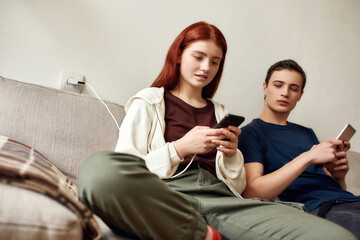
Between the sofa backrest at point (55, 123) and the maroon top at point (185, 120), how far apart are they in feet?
0.75

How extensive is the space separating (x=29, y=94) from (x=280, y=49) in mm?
1364

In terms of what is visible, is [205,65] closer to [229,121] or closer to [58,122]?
[229,121]

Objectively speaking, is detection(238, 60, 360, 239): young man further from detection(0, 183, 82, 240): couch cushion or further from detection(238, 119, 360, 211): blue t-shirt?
detection(0, 183, 82, 240): couch cushion

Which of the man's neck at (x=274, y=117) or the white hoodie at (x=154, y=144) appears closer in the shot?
the white hoodie at (x=154, y=144)

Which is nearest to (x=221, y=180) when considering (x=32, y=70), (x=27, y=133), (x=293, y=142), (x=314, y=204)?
(x=314, y=204)

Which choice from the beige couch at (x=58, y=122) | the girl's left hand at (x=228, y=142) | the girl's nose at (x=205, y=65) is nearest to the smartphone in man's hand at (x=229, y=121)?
the girl's left hand at (x=228, y=142)

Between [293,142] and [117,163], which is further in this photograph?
[293,142]

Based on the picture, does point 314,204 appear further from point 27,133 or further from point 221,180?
point 27,133

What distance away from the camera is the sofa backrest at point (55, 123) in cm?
118

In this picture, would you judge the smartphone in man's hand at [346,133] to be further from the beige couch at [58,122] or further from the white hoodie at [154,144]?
the beige couch at [58,122]

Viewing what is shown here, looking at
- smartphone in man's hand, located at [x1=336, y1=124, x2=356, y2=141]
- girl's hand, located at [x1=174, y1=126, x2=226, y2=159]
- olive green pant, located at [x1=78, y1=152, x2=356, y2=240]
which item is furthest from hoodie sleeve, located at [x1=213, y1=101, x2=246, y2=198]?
smartphone in man's hand, located at [x1=336, y1=124, x2=356, y2=141]

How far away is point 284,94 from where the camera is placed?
1633 millimetres

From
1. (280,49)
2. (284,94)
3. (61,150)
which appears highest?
(280,49)

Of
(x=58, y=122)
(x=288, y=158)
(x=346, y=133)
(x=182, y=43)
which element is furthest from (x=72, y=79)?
(x=346, y=133)
